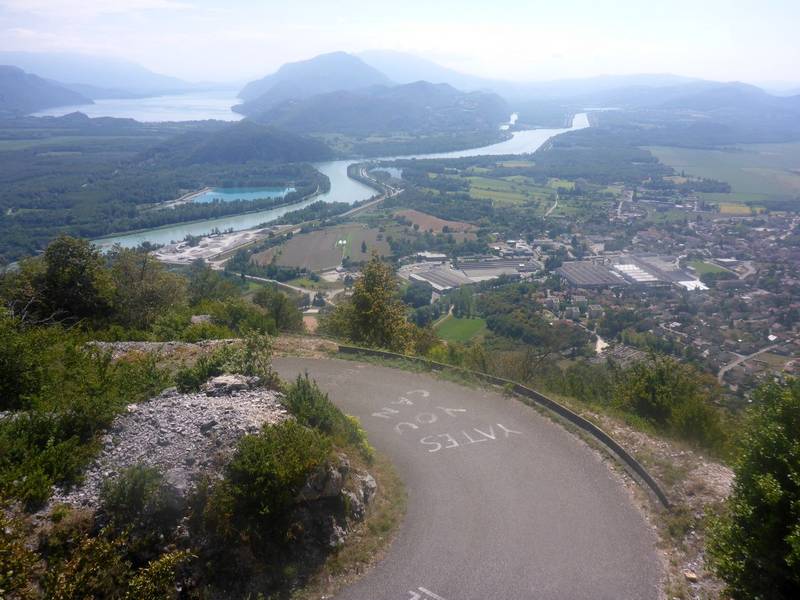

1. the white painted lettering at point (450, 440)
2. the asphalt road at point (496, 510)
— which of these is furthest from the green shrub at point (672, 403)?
the white painted lettering at point (450, 440)

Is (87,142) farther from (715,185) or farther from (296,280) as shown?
(715,185)

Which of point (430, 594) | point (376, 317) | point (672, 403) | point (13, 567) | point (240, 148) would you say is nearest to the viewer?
point (13, 567)

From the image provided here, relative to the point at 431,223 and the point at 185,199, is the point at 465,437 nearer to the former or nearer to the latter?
the point at 431,223

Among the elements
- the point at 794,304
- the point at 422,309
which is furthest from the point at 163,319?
the point at 794,304

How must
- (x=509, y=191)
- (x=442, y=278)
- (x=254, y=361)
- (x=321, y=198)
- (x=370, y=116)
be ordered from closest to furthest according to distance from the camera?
(x=254, y=361)
(x=442, y=278)
(x=509, y=191)
(x=321, y=198)
(x=370, y=116)

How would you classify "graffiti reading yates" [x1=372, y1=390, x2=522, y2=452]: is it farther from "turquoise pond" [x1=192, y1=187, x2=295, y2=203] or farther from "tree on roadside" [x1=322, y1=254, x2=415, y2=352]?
"turquoise pond" [x1=192, y1=187, x2=295, y2=203]

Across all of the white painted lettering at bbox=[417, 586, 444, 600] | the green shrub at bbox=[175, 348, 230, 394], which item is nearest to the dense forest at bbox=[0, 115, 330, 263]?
the green shrub at bbox=[175, 348, 230, 394]

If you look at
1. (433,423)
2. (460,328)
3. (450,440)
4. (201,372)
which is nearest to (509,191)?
(460,328)
